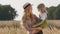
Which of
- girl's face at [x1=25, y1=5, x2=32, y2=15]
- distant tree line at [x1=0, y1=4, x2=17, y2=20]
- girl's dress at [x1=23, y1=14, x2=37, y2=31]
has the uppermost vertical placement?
girl's face at [x1=25, y1=5, x2=32, y2=15]

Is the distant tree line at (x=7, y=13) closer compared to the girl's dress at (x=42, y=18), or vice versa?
the girl's dress at (x=42, y=18)

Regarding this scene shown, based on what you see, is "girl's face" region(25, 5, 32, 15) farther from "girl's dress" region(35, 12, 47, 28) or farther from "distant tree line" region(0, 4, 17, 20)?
"distant tree line" region(0, 4, 17, 20)

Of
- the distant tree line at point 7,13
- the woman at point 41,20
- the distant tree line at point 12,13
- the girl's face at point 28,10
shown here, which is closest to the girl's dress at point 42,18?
the woman at point 41,20

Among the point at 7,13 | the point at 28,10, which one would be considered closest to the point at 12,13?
the point at 7,13

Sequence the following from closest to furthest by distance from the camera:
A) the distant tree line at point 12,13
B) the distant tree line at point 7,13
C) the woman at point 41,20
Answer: the woman at point 41,20, the distant tree line at point 12,13, the distant tree line at point 7,13

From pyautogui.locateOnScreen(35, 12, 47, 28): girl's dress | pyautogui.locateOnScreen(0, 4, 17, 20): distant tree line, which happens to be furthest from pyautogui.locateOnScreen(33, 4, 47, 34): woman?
pyautogui.locateOnScreen(0, 4, 17, 20): distant tree line

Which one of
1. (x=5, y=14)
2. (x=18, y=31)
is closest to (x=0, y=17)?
(x=5, y=14)

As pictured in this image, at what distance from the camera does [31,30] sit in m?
3.75

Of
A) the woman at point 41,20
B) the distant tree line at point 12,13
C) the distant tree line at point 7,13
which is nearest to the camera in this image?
the woman at point 41,20

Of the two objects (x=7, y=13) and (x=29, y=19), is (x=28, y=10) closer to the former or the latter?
(x=29, y=19)

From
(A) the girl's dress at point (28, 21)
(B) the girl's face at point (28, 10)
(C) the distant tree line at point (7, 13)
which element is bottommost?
(C) the distant tree line at point (7, 13)

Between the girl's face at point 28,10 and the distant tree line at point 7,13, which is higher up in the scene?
the girl's face at point 28,10

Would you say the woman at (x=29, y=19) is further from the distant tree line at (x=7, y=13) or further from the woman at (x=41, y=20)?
the distant tree line at (x=7, y=13)

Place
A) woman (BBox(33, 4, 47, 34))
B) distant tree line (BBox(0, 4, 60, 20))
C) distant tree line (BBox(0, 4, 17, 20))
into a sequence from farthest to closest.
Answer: distant tree line (BBox(0, 4, 17, 20))
distant tree line (BBox(0, 4, 60, 20))
woman (BBox(33, 4, 47, 34))
